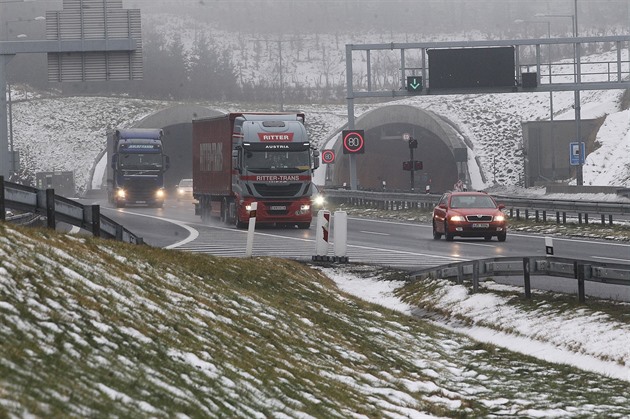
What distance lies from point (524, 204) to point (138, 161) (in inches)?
890

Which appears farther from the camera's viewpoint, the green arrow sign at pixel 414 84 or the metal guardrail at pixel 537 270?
the green arrow sign at pixel 414 84

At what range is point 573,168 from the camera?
8131 centimetres

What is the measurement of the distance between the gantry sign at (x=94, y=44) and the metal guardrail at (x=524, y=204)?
43.7ft

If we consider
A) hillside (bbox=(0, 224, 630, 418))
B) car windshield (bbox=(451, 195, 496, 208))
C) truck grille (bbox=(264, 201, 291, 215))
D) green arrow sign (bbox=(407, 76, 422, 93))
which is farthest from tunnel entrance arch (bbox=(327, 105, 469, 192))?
hillside (bbox=(0, 224, 630, 418))

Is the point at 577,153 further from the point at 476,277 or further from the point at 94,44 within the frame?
the point at 476,277

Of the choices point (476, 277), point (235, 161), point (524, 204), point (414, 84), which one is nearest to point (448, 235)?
point (235, 161)

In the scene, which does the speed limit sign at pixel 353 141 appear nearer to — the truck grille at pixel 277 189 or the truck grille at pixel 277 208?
the truck grille at pixel 277 208

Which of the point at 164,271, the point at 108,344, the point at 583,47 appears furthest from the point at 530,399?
the point at 583,47

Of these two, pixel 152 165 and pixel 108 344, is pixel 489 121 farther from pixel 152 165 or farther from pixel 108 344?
pixel 108 344

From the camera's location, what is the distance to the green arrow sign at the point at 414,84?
174 ft

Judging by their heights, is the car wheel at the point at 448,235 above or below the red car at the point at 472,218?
below

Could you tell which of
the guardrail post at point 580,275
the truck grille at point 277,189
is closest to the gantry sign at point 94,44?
the truck grille at point 277,189

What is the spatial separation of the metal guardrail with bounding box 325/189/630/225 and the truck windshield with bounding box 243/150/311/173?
8122 millimetres

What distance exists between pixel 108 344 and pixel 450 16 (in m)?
181
